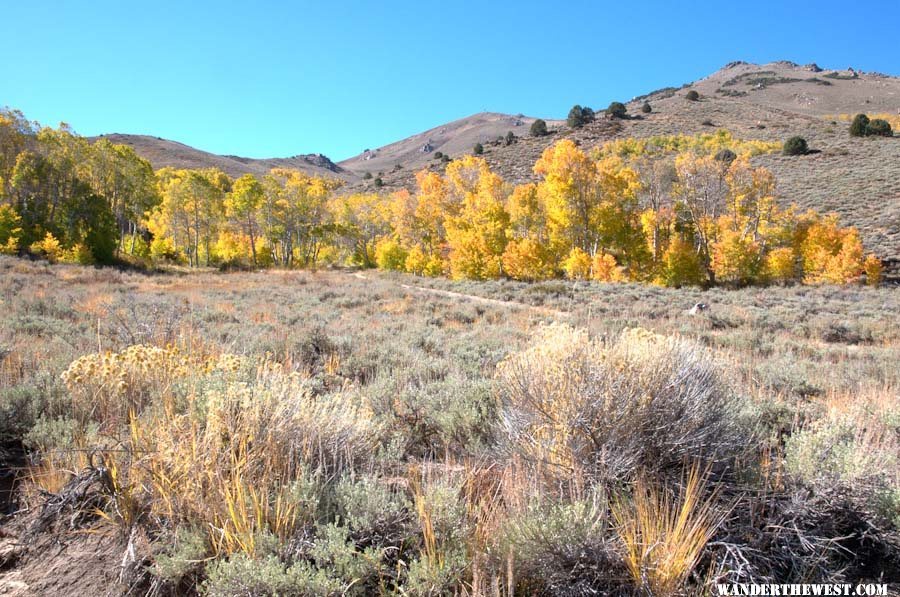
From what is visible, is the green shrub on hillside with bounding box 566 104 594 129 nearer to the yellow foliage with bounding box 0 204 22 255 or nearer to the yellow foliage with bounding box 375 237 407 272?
the yellow foliage with bounding box 375 237 407 272

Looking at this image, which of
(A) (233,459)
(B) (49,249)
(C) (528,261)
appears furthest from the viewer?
(B) (49,249)

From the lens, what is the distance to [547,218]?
86.0ft

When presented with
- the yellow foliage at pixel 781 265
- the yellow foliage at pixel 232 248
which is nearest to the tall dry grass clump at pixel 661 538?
the yellow foliage at pixel 781 265

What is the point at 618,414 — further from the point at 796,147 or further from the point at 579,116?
the point at 579,116

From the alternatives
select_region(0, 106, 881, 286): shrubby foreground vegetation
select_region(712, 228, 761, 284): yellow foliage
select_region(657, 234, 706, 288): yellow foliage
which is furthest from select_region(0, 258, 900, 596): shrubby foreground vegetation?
select_region(712, 228, 761, 284): yellow foliage

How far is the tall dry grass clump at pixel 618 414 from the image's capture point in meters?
2.75

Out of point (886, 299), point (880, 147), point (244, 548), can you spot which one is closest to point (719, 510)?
point (244, 548)

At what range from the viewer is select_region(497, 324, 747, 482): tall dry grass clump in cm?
275

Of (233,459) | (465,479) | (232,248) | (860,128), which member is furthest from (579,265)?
(860,128)

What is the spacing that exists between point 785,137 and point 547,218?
157 ft

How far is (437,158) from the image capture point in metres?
80.4

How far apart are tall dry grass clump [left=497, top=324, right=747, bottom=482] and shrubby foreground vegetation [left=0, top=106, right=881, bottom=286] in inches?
849

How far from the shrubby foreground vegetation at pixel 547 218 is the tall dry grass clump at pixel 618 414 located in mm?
21557

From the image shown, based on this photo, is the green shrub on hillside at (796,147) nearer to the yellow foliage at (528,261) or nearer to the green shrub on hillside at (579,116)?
the green shrub on hillside at (579,116)
